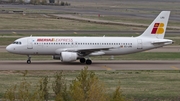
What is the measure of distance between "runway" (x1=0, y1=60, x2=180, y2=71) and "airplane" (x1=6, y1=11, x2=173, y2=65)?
0.88m

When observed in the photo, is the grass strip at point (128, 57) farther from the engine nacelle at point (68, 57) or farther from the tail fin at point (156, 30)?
the engine nacelle at point (68, 57)

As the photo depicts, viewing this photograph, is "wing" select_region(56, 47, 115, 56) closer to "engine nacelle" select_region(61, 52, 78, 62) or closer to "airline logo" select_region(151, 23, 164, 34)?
"engine nacelle" select_region(61, 52, 78, 62)

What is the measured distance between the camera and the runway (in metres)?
47.6

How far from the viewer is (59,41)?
168 feet

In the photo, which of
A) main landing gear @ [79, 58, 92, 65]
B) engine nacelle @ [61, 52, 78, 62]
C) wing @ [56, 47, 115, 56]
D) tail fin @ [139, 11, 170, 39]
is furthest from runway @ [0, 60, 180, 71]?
tail fin @ [139, 11, 170, 39]

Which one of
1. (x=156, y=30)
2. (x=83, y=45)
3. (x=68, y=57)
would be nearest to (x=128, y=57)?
(x=156, y=30)

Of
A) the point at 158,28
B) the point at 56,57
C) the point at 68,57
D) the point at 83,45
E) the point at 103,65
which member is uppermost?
the point at 158,28

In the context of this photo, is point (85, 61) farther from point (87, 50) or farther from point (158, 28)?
point (158, 28)

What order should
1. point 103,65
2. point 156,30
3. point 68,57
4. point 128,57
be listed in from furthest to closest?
point 128,57, point 156,30, point 103,65, point 68,57

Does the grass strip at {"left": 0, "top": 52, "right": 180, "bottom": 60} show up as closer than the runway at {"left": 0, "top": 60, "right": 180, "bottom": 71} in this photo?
No

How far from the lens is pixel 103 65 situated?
50438 mm

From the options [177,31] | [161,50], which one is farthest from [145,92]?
[177,31]

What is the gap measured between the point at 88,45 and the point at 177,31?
38.7 metres

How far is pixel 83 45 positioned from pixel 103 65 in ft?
9.71
